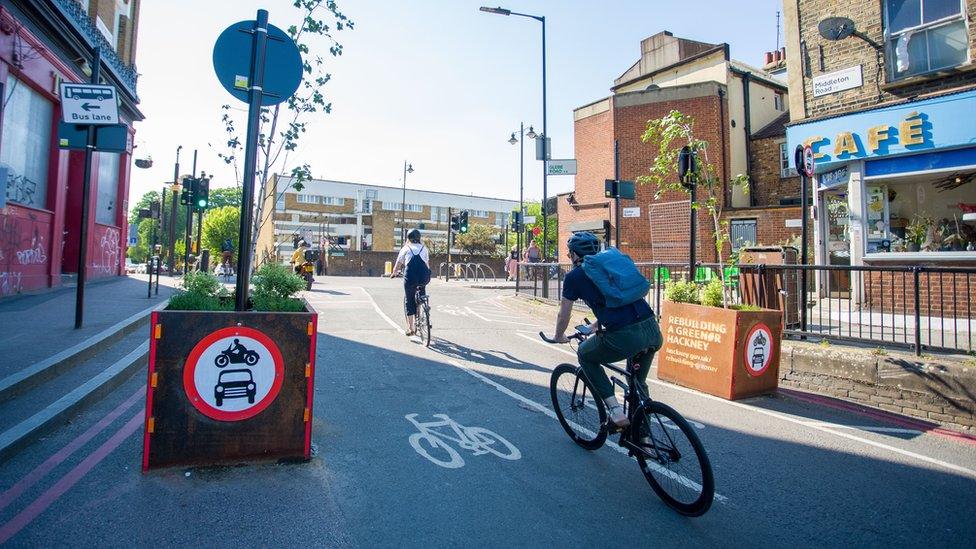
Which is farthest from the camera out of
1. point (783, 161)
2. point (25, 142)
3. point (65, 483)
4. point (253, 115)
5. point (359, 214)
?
point (359, 214)

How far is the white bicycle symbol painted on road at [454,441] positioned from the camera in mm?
4039

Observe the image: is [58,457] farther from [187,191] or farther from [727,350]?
[187,191]

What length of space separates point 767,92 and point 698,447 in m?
25.7

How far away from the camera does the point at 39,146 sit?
13.1 meters

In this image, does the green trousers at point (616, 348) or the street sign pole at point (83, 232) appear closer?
the green trousers at point (616, 348)

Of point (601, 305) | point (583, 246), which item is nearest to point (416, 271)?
point (583, 246)

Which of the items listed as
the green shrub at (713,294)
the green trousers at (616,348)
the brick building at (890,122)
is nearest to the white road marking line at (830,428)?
the green shrub at (713,294)

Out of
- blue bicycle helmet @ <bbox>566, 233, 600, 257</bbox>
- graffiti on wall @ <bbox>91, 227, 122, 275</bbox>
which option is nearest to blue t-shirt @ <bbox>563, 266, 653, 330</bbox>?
blue bicycle helmet @ <bbox>566, 233, 600, 257</bbox>

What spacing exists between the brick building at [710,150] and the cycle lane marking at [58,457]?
55.6 feet

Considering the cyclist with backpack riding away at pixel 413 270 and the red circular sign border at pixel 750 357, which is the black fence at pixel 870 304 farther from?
the cyclist with backpack riding away at pixel 413 270

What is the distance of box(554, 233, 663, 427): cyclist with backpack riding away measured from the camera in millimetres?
3727

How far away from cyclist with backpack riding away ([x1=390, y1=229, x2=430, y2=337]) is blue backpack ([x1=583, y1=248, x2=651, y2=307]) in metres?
5.51

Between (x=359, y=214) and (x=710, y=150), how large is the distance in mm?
59784

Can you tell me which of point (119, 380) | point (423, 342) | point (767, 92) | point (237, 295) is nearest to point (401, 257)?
point (423, 342)
